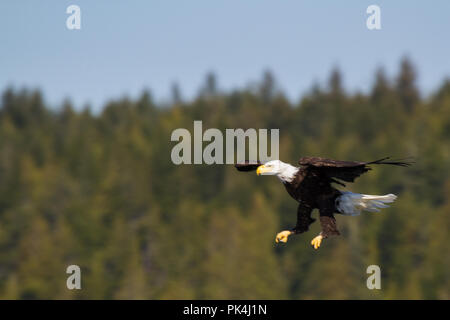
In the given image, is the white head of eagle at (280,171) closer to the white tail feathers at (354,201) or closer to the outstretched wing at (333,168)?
the outstretched wing at (333,168)

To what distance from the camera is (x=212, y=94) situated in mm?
130750

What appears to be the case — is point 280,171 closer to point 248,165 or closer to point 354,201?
point 248,165

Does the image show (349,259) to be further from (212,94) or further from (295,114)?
(212,94)

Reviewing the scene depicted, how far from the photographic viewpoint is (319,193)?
1180 cm

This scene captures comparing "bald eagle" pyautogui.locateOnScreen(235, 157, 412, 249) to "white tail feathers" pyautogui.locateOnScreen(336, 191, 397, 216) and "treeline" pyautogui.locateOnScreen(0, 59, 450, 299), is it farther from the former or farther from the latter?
"treeline" pyautogui.locateOnScreen(0, 59, 450, 299)

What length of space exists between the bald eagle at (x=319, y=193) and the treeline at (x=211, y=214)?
140 ft

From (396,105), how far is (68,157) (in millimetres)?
42926

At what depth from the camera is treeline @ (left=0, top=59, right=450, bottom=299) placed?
59500 millimetres

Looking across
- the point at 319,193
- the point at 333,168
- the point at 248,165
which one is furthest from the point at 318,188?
the point at 248,165

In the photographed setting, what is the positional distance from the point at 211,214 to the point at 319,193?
65.9 m

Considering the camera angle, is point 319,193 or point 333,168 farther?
point 319,193

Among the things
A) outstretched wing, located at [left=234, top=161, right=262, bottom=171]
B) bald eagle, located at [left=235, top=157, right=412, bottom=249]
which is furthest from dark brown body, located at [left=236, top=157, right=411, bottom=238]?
outstretched wing, located at [left=234, top=161, right=262, bottom=171]

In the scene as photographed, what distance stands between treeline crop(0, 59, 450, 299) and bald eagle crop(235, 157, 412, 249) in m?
42.7
